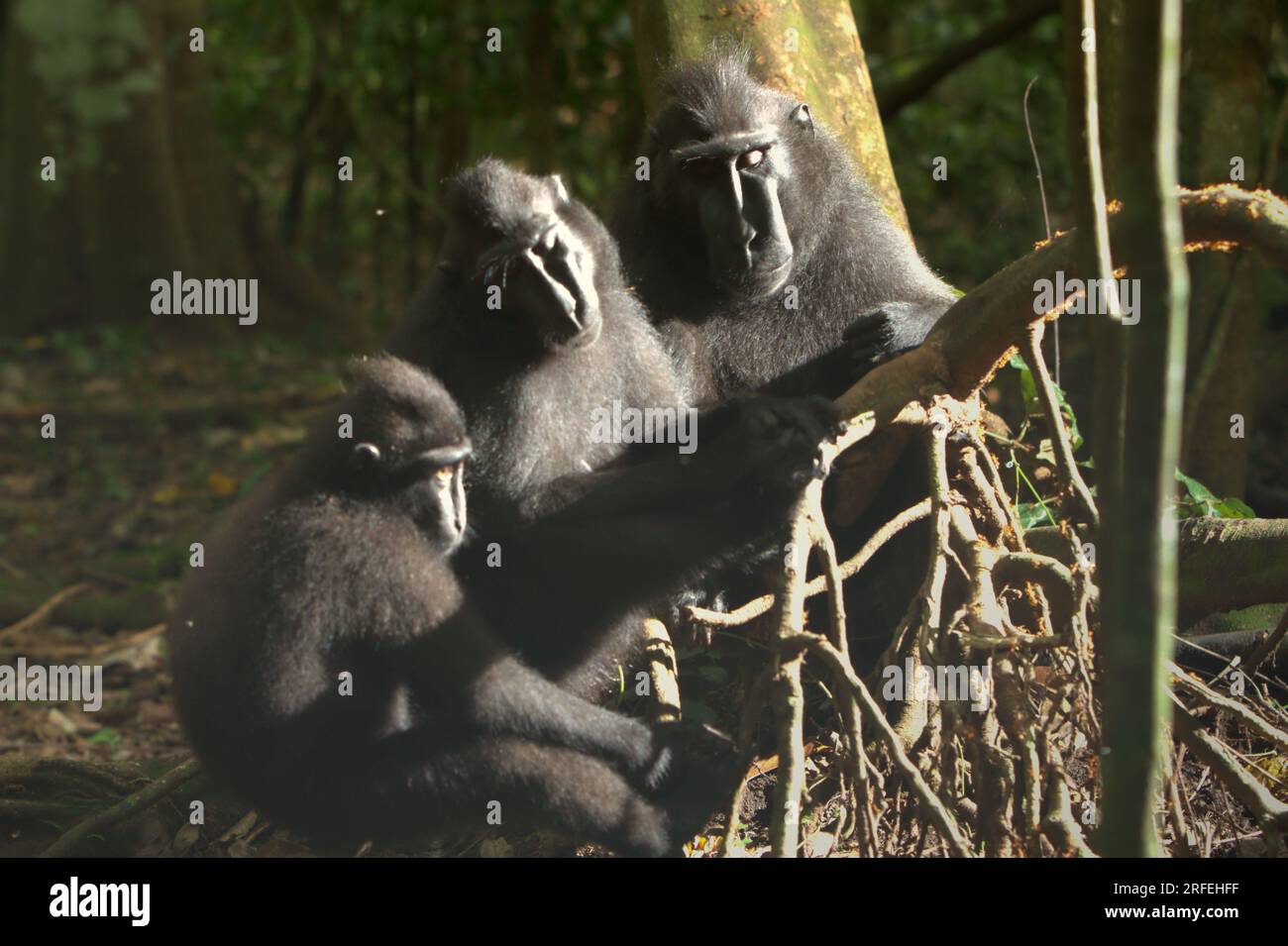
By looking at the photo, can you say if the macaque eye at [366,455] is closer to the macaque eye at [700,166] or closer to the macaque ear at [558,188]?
the macaque ear at [558,188]

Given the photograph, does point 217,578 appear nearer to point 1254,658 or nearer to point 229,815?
point 229,815

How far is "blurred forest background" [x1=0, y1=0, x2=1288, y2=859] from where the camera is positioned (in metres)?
6.80

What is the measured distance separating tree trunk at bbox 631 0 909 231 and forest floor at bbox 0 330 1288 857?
8.14 ft

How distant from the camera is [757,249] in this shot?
4898 mm

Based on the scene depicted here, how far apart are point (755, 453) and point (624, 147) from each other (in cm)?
714

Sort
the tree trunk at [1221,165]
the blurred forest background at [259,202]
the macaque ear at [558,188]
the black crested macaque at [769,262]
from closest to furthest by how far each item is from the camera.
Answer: the macaque ear at [558,188]
the black crested macaque at [769,262]
the tree trunk at [1221,165]
the blurred forest background at [259,202]

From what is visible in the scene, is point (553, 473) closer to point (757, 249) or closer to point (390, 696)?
point (390, 696)

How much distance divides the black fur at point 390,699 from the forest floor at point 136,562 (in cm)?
25

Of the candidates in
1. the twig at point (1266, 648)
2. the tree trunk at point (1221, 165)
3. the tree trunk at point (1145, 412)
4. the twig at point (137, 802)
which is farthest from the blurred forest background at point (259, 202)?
the tree trunk at point (1145, 412)

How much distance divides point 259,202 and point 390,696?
9.97 metres

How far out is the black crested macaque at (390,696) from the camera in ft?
12.9

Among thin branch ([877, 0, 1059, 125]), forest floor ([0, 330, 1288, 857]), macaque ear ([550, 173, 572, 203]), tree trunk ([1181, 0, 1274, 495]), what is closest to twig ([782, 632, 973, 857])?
forest floor ([0, 330, 1288, 857])
